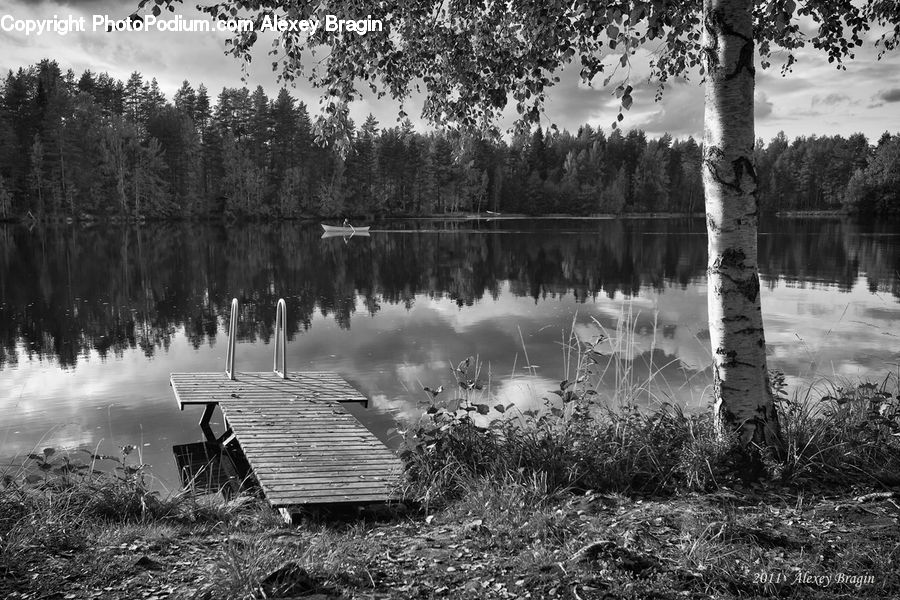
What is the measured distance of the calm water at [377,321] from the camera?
1084 cm

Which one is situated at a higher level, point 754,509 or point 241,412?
point 754,509

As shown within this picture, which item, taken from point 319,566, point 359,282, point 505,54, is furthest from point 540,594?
point 359,282

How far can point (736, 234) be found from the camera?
4824 millimetres

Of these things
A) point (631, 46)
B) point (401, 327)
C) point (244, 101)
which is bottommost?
point (401, 327)

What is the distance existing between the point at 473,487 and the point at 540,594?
1.87 m

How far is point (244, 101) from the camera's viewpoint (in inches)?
3573

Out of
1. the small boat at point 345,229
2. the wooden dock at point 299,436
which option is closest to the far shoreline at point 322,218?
the small boat at point 345,229

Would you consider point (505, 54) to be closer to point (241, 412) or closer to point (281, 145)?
point (241, 412)

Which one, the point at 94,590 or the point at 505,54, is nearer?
the point at 94,590

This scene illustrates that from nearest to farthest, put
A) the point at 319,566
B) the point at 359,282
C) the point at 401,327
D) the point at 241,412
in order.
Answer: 1. the point at 319,566
2. the point at 241,412
3. the point at 401,327
4. the point at 359,282

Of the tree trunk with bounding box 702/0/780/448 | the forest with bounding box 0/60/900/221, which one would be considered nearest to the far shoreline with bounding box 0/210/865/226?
the forest with bounding box 0/60/900/221

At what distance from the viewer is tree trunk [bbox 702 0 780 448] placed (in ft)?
15.8

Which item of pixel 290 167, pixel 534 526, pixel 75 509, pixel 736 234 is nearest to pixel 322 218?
pixel 290 167

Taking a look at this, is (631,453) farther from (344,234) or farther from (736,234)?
(344,234)
